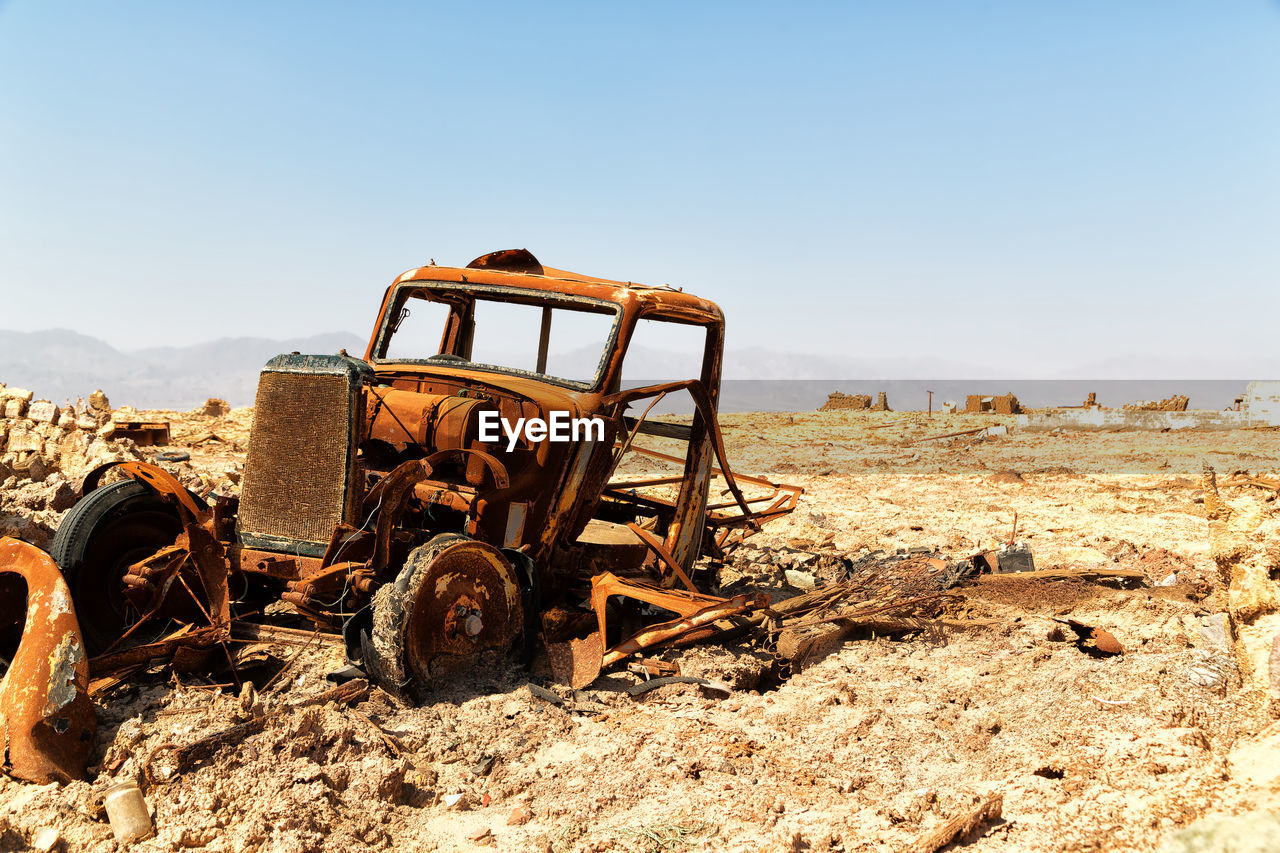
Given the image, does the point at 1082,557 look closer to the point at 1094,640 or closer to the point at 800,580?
the point at 800,580

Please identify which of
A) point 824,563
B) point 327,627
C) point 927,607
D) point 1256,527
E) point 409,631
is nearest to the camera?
point 409,631

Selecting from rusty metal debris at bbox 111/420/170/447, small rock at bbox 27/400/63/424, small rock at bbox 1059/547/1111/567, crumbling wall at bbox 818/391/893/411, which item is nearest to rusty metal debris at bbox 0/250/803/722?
small rock at bbox 1059/547/1111/567

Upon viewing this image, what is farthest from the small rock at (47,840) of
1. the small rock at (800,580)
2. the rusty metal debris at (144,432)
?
the rusty metal debris at (144,432)

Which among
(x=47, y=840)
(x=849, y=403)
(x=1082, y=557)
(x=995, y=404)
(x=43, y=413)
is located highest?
(x=995, y=404)

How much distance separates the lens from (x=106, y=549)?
15.9ft

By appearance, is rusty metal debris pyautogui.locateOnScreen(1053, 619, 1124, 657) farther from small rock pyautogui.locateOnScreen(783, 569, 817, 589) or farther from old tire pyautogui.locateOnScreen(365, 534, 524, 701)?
old tire pyautogui.locateOnScreen(365, 534, 524, 701)

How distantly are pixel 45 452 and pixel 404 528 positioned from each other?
28.6 feet

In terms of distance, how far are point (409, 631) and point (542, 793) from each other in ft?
3.38

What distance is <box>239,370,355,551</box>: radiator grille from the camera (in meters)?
4.56

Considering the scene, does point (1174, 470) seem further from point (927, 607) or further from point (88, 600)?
point (88, 600)

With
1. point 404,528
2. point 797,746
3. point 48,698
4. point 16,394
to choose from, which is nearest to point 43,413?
point 16,394

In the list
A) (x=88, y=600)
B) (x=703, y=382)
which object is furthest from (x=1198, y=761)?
(x=88, y=600)

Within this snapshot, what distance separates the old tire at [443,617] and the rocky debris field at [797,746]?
0.13 meters

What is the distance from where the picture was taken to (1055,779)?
11.3ft
